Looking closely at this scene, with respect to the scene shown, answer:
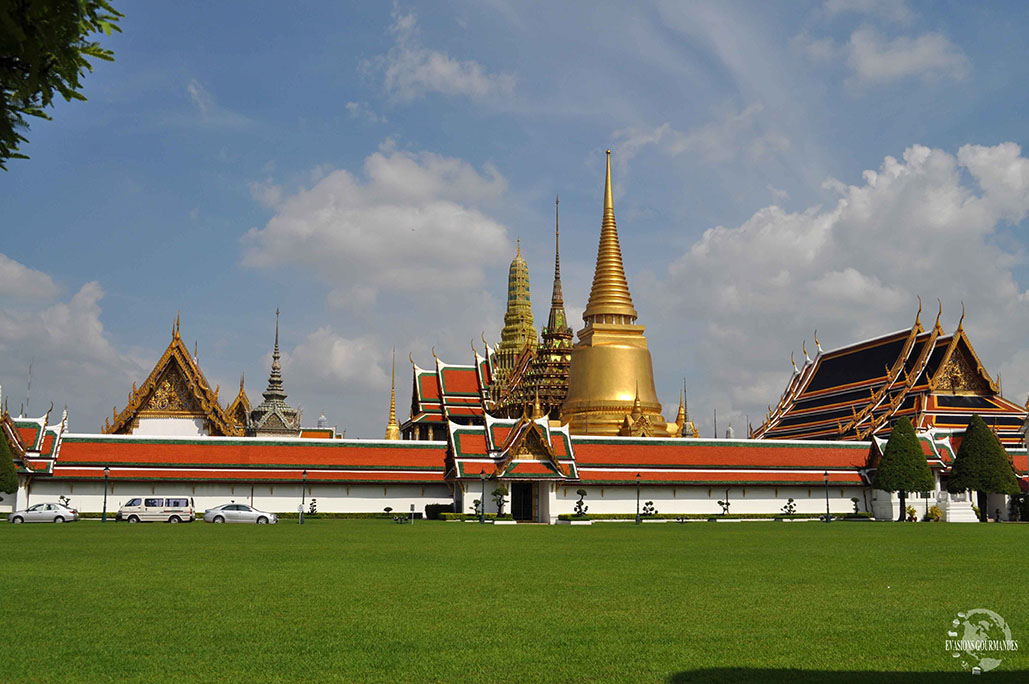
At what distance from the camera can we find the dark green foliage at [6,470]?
133ft

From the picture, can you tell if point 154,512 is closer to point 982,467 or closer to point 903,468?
point 903,468

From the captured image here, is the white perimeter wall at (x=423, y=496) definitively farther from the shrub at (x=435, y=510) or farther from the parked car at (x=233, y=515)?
the parked car at (x=233, y=515)

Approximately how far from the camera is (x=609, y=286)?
66.8 m

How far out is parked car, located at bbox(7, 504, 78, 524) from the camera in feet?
126

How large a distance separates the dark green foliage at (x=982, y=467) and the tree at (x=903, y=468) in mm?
2041

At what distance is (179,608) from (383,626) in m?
2.79

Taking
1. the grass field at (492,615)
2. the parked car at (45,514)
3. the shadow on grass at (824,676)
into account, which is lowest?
the shadow on grass at (824,676)

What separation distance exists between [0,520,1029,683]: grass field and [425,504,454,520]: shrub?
81.3ft

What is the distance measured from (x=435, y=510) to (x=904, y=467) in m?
22.1

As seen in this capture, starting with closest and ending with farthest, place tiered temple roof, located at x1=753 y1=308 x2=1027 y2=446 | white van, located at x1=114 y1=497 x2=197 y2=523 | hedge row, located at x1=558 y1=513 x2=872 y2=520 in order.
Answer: white van, located at x1=114 y1=497 x2=197 y2=523 → hedge row, located at x1=558 y1=513 x2=872 y2=520 → tiered temple roof, located at x1=753 y1=308 x2=1027 y2=446

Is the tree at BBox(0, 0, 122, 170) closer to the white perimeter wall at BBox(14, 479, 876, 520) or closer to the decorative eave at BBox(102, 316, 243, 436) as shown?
the white perimeter wall at BBox(14, 479, 876, 520)

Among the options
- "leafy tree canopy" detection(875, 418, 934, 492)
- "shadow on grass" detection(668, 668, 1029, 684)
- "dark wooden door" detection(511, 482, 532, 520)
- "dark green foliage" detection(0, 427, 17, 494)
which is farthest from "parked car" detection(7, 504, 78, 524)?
"shadow on grass" detection(668, 668, 1029, 684)

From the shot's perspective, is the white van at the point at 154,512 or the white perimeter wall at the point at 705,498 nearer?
the white van at the point at 154,512

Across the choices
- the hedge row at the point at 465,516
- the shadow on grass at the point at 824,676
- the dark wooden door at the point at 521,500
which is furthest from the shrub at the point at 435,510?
the shadow on grass at the point at 824,676
